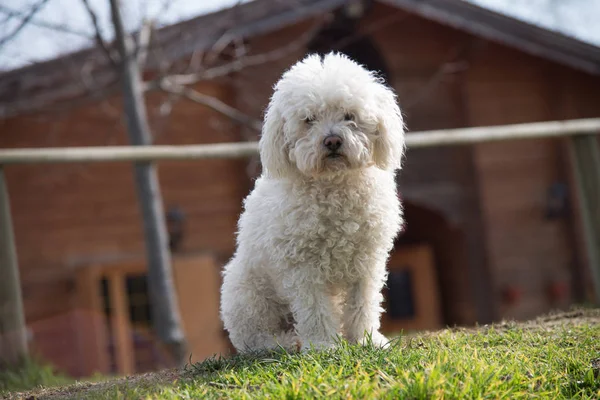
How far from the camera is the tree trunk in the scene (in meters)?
6.85

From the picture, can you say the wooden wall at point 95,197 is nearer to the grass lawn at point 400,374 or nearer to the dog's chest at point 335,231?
the dog's chest at point 335,231

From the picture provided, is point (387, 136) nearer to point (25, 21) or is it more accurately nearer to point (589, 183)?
point (589, 183)

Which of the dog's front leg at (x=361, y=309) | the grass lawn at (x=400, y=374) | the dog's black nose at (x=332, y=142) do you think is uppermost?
the dog's black nose at (x=332, y=142)

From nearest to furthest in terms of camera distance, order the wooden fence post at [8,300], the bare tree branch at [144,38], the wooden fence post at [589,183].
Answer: the wooden fence post at [8,300], the wooden fence post at [589,183], the bare tree branch at [144,38]

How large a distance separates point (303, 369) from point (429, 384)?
0.54m

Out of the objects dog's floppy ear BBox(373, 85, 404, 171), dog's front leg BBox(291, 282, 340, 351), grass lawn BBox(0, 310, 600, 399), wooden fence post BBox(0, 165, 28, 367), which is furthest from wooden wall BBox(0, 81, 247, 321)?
grass lawn BBox(0, 310, 600, 399)

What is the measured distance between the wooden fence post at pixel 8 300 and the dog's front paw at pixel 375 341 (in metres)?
2.27

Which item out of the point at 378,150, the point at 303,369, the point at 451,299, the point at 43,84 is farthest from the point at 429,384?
the point at 451,299

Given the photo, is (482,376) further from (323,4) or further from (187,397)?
(323,4)

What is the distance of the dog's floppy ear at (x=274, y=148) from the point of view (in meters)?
3.53

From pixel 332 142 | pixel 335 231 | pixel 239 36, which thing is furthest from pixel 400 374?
pixel 239 36

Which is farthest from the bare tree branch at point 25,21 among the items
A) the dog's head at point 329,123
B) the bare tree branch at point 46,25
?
the dog's head at point 329,123

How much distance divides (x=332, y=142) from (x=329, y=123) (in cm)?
14

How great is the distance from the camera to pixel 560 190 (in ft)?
40.7
